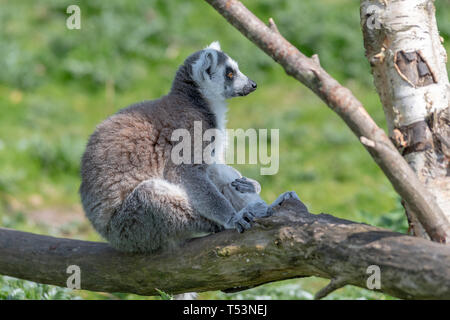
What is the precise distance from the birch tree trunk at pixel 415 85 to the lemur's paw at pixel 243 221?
2.55ft

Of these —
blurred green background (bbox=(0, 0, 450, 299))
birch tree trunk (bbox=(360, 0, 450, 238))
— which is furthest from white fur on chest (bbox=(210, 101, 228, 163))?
blurred green background (bbox=(0, 0, 450, 299))

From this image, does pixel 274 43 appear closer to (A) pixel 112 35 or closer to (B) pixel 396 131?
(B) pixel 396 131

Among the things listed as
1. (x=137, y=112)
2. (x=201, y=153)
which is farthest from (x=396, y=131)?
(x=137, y=112)

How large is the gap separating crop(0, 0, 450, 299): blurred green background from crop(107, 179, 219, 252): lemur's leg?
2.79 metres

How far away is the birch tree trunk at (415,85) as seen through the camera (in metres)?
2.69

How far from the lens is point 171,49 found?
8.63 meters

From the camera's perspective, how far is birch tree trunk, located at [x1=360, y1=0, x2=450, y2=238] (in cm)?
269

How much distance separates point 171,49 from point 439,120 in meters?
6.38

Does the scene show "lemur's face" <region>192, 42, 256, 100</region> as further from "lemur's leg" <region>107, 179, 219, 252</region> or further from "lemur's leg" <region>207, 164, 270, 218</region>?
"lemur's leg" <region>107, 179, 219, 252</region>

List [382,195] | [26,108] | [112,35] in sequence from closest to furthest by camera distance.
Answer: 1. [382,195]
2. [26,108]
3. [112,35]

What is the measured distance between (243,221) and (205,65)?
4.32ft

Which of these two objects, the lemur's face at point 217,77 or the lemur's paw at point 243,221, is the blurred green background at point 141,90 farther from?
the lemur's paw at point 243,221

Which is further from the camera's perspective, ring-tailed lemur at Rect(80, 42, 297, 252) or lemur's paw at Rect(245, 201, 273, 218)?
ring-tailed lemur at Rect(80, 42, 297, 252)

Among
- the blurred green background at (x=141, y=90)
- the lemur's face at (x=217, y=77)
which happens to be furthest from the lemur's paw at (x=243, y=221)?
the blurred green background at (x=141, y=90)
